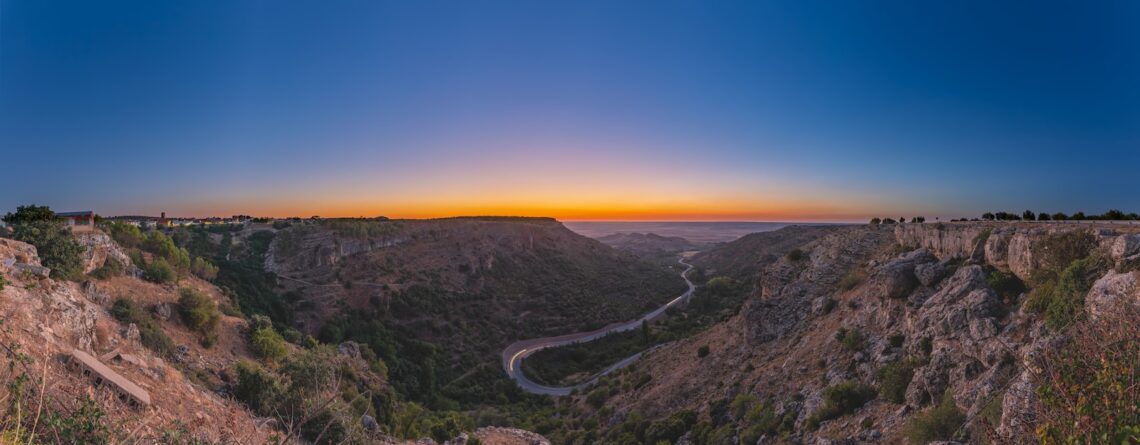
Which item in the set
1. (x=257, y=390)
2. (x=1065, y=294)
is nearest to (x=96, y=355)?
(x=257, y=390)

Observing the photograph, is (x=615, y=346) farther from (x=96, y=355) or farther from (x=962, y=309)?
(x=96, y=355)

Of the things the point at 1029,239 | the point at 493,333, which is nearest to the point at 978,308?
the point at 1029,239

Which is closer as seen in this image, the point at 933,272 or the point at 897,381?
the point at 897,381

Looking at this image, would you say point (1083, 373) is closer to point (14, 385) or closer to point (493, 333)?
point (14, 385)

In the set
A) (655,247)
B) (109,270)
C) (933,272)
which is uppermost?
Answer: (933,272)

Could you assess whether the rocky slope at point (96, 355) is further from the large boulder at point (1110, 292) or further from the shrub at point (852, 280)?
the shrub at point (852, 280)

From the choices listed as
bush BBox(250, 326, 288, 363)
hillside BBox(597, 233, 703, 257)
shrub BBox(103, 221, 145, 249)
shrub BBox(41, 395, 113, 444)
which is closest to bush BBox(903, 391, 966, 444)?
shrub BBox(41, 395, 113, 444)
